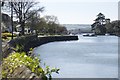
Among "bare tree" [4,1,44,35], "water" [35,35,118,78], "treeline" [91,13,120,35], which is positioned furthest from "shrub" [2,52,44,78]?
"treeline" [91,13,120,35]

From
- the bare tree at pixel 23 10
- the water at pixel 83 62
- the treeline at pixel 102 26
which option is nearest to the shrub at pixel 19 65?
the water at pixel 83 62

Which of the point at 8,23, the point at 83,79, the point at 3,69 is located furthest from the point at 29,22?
the point at 3,69

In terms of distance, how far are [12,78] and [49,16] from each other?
9252 cm

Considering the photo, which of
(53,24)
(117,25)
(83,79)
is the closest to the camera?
(83,79)

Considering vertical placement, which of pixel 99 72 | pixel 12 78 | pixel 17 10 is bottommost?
pixel 99 72

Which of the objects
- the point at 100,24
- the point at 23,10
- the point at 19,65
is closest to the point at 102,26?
A: the point at 100,24

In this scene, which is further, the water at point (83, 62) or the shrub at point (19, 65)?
the water at point (83, 62)

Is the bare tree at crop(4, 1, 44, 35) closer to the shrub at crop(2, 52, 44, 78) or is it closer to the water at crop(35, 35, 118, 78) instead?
the water at crop(35, 35, 118, 78)

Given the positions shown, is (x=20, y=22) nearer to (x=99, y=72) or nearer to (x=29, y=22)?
(x=29, y=22)

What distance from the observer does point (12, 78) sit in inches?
298

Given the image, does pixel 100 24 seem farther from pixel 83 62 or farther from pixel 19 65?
pixel 19 65

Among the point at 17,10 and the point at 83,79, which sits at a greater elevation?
the point at 17,10

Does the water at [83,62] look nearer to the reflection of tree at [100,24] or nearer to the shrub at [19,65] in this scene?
the shrub at [19,65]

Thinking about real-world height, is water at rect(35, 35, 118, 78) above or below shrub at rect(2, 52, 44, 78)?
below
